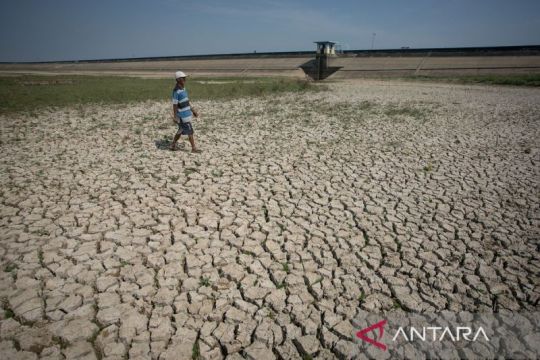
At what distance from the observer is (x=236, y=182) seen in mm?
4957

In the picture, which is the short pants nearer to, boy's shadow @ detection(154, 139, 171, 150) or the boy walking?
the boy walking

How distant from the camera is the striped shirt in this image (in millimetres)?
5457

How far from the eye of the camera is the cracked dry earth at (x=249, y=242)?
94.2 inches

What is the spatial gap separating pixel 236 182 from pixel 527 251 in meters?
4.10

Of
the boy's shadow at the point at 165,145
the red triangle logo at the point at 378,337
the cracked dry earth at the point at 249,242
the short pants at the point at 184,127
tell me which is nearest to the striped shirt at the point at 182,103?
the short pants at the point at 184,127

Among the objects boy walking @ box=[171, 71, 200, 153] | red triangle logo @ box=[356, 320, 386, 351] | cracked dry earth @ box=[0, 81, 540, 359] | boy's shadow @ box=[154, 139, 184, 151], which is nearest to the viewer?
red triangle logo @ box=[356, 320, 386, 351]

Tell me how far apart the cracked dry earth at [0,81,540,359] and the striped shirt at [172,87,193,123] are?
2.93 feet

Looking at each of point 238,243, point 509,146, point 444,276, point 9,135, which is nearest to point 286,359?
point 238,243

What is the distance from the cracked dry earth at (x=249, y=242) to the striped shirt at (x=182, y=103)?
892 millimetres

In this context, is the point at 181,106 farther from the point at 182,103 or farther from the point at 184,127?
the point at 184,127

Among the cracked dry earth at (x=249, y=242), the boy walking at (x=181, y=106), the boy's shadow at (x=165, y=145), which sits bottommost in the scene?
the cracked dry earth at (x=249, y=242)

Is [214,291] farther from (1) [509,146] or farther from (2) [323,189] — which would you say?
(1) [509,146]

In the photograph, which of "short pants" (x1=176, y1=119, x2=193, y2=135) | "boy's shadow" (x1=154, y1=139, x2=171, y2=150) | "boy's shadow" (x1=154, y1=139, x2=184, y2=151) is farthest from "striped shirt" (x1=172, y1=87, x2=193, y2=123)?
"boy's shadow" (x1=154, y1=139, x2=171, y2=150)

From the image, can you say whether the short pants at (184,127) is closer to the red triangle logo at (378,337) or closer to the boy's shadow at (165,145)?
the boy's shadow at (165,145)
